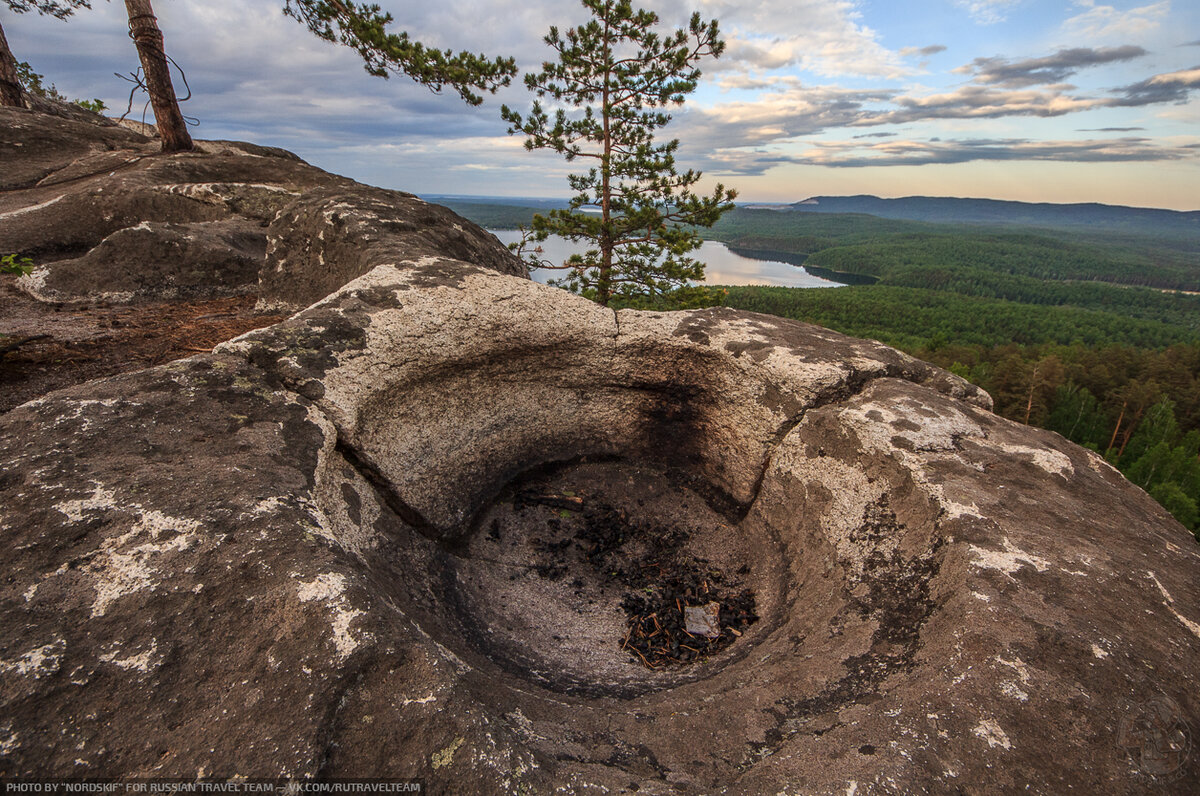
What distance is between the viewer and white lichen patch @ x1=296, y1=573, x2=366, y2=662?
2.35 metres

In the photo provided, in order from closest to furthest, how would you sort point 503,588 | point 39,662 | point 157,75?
point 39,662 → point 503,588 → point 157,75

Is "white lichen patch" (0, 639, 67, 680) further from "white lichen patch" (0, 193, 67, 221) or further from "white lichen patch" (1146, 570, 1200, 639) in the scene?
"white lichen patch" (0, 193, 67, 221)

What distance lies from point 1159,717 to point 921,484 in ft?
5.65

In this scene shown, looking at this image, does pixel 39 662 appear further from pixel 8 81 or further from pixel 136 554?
pixel 8 81

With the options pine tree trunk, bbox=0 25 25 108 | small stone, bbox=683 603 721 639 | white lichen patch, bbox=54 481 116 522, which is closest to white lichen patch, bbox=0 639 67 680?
white lichen patch, bbox=54 481 116 522

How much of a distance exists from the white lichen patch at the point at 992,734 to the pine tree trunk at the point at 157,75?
15606mm

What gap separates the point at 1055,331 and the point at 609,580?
120 meters

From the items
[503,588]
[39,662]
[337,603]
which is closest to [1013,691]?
[337,603]

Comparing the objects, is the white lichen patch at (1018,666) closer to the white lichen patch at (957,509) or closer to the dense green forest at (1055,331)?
the white lichen patch at (957,509)

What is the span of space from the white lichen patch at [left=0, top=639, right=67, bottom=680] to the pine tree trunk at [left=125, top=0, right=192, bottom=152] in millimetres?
13182

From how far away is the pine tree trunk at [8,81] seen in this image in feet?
41.8

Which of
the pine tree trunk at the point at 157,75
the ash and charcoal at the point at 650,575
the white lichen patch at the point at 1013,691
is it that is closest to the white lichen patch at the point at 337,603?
the ash and charcoal at the point at 650,575

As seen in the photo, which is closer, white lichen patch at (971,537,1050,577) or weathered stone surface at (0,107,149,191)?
white lichen patch at (971,537,1050,577)

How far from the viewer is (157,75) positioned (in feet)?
35.8
